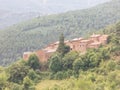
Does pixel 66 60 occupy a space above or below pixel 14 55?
above

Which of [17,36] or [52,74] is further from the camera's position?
[17,36]

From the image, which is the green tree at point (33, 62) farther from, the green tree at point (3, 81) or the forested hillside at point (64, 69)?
the green tree at point (3, 81)

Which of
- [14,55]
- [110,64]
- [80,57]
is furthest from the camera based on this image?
[14,55]

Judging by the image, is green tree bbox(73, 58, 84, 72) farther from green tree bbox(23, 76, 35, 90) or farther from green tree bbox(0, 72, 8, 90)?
green tree bbox(0, 72, 8, 90)

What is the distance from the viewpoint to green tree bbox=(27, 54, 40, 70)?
63.7 metres

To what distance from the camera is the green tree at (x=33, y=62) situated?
6366 cm

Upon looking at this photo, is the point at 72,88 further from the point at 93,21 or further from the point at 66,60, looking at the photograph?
the point at 93,21

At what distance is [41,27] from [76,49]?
104914 millimetres

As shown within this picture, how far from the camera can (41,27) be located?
169250mm

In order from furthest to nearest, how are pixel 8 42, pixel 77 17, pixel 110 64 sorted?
pixel 77 17 → pixel 8 42 → pixel 110 64

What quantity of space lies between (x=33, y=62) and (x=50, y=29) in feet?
314

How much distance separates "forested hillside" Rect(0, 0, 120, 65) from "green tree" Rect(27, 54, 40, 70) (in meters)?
59.7

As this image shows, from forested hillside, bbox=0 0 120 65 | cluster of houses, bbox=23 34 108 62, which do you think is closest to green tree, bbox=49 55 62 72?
cluster of houses, bbox=23 34 108 62

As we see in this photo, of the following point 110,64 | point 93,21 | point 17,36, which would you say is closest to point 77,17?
point 93,21
